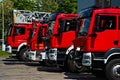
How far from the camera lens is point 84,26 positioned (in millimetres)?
15188

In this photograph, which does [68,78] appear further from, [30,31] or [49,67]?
[30,31]

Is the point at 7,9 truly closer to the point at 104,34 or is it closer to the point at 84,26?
the point at 84,26

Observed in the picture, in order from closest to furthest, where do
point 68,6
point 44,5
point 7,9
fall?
point 68,6 → point 44,5 → point 7,9

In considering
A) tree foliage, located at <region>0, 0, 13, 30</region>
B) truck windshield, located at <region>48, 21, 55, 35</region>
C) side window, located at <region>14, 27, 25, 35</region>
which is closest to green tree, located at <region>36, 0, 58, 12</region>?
tree foliage, located at <region>0, 0, 13, 30</region>

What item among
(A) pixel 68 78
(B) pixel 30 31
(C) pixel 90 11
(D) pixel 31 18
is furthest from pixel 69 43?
(D) pixel 31 18

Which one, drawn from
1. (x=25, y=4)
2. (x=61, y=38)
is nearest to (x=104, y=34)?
(x=61, y=38)

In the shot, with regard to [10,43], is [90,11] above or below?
above

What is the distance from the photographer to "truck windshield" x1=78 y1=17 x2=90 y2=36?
1487 cm

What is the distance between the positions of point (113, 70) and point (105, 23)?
170 centimetres

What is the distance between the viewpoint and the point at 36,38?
22797mm

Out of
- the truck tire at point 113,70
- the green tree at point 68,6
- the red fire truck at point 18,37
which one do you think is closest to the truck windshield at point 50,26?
the truck tire at point 113,70

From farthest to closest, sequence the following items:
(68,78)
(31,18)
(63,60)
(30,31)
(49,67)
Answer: (31,18), (30,31), (49,67), (63,60), (68,78)

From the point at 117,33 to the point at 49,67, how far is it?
Result: 8736mm

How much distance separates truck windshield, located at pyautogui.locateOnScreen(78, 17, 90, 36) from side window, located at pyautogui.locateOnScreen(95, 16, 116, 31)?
521 millimetres
